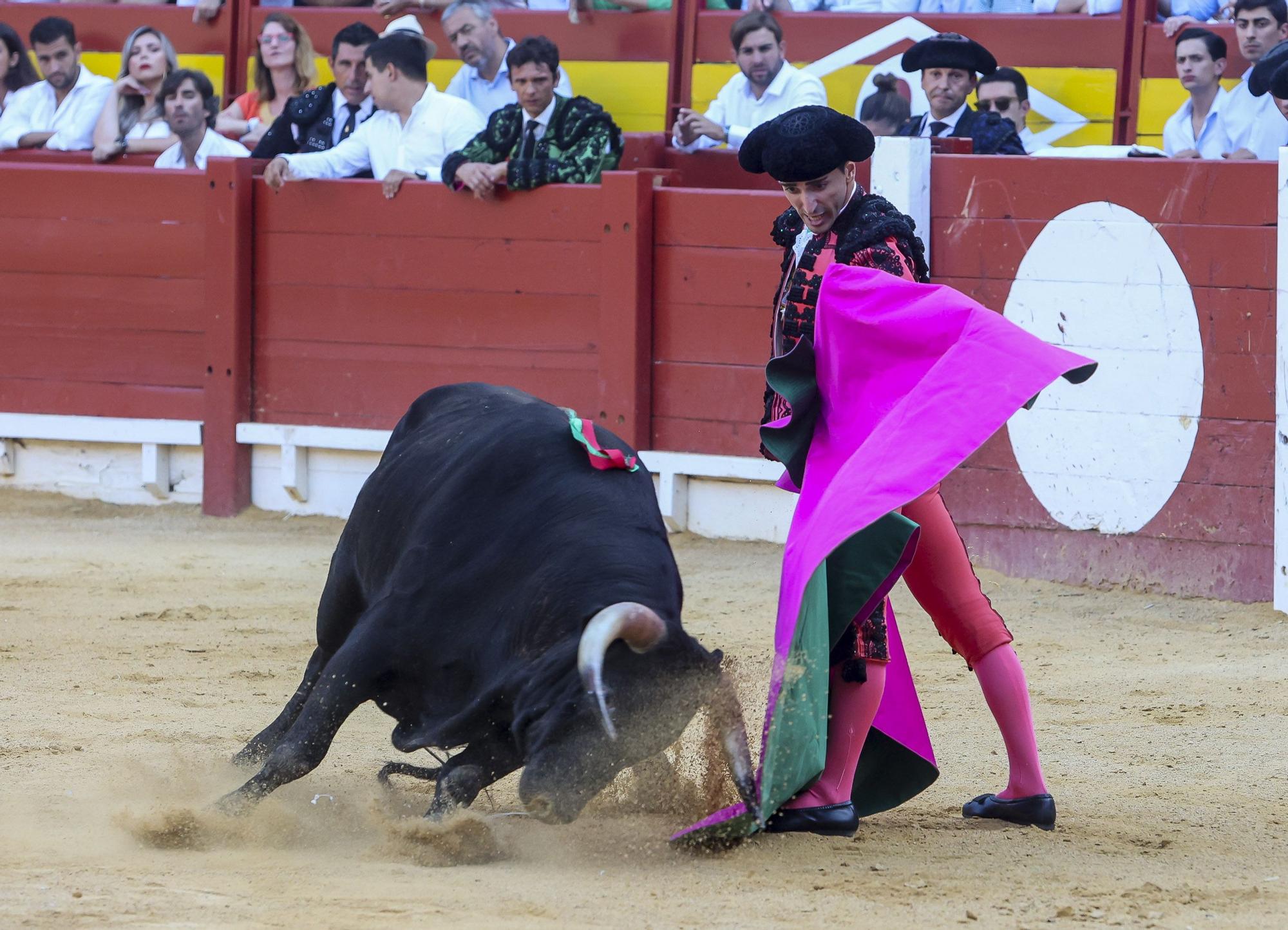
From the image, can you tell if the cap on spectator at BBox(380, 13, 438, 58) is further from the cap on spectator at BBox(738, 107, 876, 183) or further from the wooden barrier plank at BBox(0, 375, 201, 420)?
the cap on spectator at BBox(738, 107, 876, 183)

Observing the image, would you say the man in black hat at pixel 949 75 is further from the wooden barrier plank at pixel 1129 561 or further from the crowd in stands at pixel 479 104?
the wooden barrier plank at pixel 1129 561

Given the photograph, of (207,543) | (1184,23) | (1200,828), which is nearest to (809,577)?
(1200,828)

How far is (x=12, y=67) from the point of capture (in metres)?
7.58

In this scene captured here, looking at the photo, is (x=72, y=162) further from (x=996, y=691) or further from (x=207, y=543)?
(x=996, y=691)

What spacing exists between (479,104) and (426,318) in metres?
1.00

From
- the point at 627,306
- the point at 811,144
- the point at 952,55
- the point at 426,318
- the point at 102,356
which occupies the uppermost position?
the point at 952,55

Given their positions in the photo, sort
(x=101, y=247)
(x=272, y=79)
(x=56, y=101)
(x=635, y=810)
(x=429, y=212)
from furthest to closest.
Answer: (x=56, y=101) → (x=272, y=79) → (x=101, y=247) → (x=429, y=212) → (x=635, y=810)

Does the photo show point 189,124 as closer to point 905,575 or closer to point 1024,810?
point 905,575

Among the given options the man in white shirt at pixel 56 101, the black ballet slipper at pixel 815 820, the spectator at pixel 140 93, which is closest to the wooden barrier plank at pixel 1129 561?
the black ballet slipper at pixel 815 820

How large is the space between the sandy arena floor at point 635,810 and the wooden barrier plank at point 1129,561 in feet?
0.23

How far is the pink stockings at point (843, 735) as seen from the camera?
268 cm

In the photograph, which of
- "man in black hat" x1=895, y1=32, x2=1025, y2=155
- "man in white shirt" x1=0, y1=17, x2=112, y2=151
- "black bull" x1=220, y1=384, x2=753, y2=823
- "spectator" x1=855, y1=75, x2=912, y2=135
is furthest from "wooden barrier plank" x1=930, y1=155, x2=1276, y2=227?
"man in white shirt" x1=0, y1=17, x2=112, y2=151

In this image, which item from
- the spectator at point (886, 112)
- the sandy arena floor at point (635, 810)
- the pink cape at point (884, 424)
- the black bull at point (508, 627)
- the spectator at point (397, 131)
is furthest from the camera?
the spectator at point (397, 131)

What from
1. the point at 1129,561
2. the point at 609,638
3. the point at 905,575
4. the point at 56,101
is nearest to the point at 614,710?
the point at 609,638
